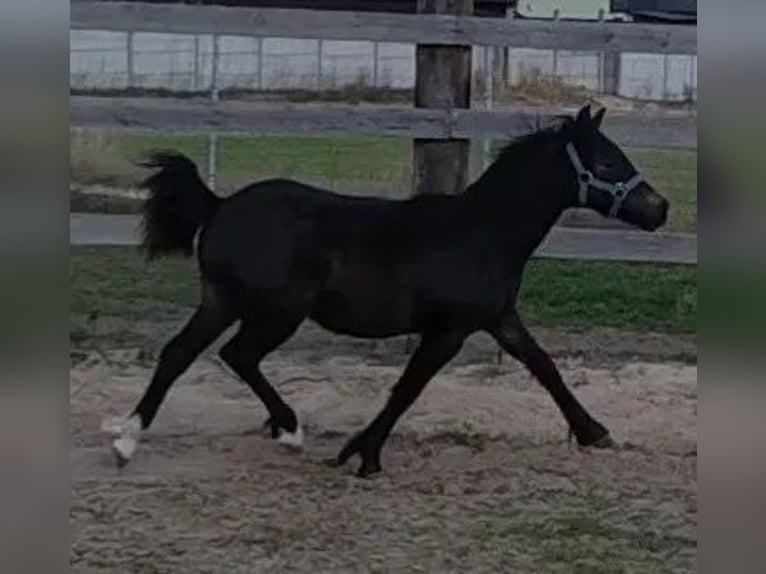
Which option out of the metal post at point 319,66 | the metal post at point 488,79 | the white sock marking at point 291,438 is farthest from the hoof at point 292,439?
the metal post at point 319,66

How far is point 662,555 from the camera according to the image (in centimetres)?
332

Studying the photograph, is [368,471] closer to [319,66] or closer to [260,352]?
[260,352]

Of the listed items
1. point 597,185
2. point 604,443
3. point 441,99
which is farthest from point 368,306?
point 441,99

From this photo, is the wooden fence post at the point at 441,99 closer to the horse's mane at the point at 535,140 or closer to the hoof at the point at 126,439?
the horse's mane at the point at 535,140

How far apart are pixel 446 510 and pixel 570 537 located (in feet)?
1.15

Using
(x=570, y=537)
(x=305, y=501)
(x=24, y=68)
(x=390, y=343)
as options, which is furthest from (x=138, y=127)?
(x=24, y=68)

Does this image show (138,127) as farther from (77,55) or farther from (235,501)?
(235,501)

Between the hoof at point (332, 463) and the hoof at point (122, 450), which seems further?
the hoof at point (332, 463)

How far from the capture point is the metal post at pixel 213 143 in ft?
16.1

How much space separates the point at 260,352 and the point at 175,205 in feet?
1.49

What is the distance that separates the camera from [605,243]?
16.0 feet

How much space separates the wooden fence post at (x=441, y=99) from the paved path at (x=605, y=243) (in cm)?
42

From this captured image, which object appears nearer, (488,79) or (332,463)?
(332,463)

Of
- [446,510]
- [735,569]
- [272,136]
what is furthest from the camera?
[272,136]
